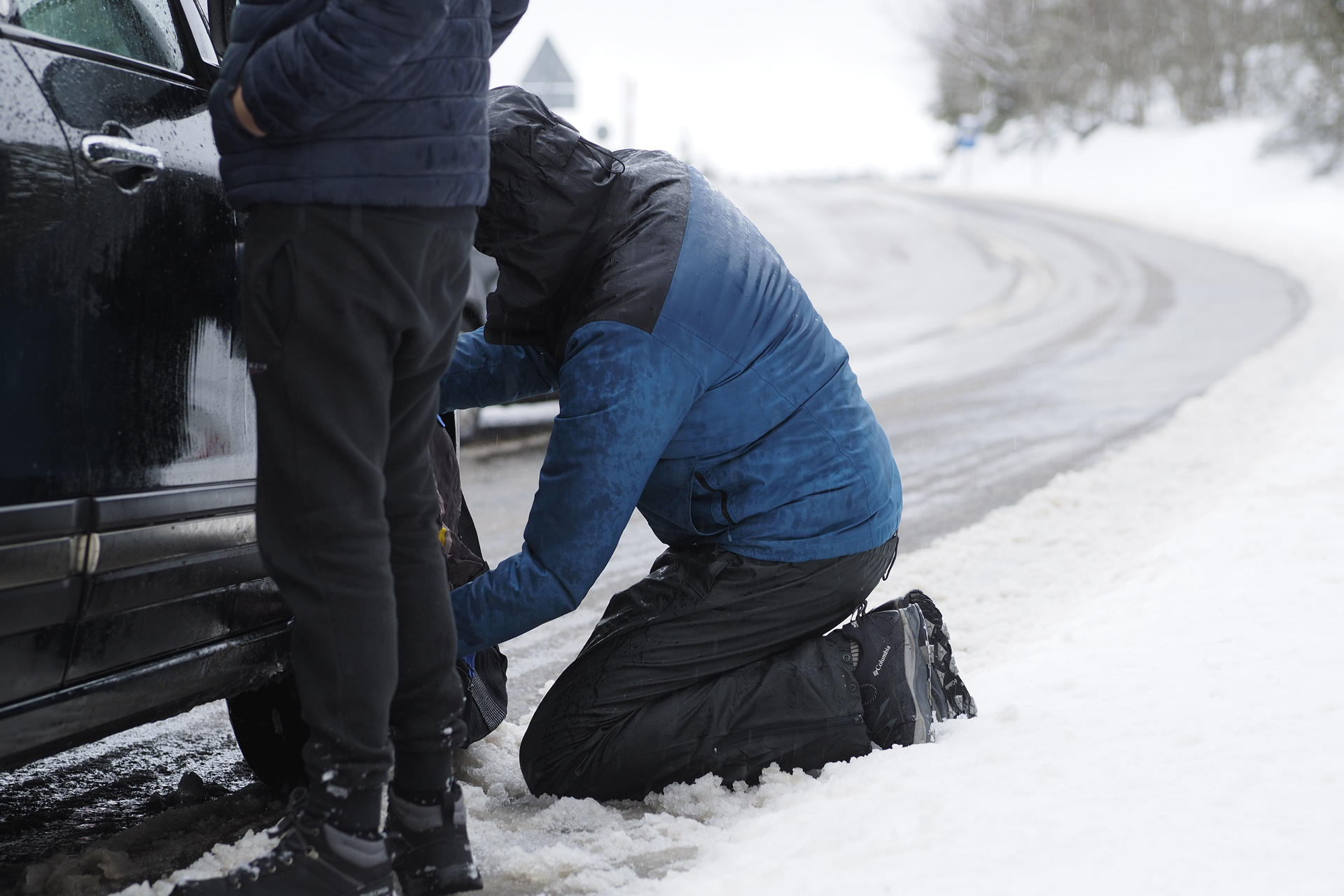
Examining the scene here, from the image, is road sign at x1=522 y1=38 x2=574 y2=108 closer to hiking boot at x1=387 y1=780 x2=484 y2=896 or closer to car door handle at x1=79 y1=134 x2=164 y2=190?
car door handle at x1=79 y1=134 x2=164 y2=190

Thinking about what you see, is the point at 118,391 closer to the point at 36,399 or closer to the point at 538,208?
the point at 36,399

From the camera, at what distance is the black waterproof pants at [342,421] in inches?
61.3

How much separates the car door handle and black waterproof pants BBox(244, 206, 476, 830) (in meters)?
0.24

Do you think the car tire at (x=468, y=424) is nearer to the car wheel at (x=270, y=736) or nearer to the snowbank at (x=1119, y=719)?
the snowbank at (x=1119, y=719)

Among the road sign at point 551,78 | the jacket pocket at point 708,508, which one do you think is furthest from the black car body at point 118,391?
the road sign at point 551,78

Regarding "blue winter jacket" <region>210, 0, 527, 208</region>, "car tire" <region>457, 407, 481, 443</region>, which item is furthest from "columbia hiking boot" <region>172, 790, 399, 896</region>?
"car tire" <region>457, 407, 481, 443</region>

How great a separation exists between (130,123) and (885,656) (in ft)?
5.35

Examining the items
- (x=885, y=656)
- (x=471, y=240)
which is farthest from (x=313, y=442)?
(x=885, y=656)

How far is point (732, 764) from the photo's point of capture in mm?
2342

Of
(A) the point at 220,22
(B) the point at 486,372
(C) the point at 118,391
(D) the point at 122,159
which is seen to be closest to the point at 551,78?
(B) the point at 486,372

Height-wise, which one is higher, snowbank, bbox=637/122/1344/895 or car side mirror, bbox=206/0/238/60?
car side mirror, bbox=206/0/238/60

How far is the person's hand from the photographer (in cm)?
152

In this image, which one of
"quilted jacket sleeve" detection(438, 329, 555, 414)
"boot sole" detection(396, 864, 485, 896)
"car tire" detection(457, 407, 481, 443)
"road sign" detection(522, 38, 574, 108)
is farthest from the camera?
"road sign" detection(522, 38, 574, 108)

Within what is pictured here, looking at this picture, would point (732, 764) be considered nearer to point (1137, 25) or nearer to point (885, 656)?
point (885, 656)
